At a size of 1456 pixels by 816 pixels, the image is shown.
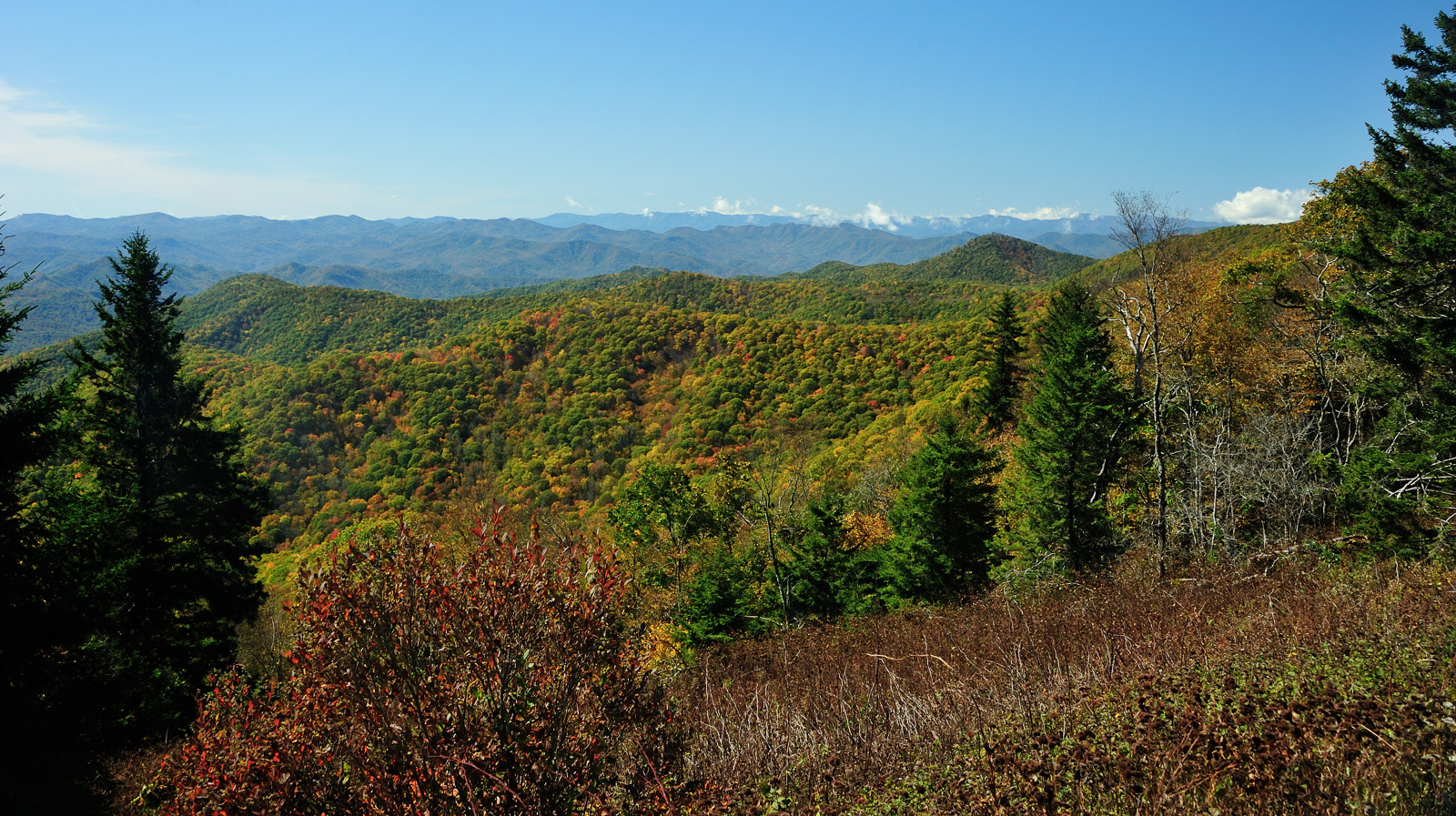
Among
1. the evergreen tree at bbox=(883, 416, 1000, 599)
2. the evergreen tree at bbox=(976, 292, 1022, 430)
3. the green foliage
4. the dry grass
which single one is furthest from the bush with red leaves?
the evergreen tree at bbox=(976, 292, 1022, 430)

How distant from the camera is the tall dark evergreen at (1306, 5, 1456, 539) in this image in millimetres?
9492

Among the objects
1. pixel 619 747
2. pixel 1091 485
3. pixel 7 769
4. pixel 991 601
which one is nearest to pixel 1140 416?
pixel 1091 485

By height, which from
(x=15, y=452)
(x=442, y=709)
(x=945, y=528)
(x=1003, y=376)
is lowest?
(x=945, y=528)

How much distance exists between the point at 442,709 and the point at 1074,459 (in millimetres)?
14150

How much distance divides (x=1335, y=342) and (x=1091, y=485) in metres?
4.91

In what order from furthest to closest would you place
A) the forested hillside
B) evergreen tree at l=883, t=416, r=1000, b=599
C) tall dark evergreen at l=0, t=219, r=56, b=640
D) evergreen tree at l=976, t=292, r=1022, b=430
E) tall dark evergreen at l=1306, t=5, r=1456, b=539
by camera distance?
evergreen tree at l=976, t=292, r=1022, b=430, evergreen tree at l=883, t=416, r=1000, b=599, tall dark evergreen at l=1306, t=5, r=1456, b=539, tall dark evergreen at l=0, t=219, r=56, b=640, the forested hillside

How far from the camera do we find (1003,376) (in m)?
30.3

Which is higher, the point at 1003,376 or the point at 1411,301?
the point at 1411,301

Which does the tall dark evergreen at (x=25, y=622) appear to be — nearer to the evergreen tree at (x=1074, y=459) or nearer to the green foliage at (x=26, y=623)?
the green foliage at (x=26, y=623)

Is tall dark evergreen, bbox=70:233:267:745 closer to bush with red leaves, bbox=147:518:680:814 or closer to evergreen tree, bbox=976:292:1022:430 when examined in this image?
bush with red leaves, bbox=147:518:680:814

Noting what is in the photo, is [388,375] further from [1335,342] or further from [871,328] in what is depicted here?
[1335,342]

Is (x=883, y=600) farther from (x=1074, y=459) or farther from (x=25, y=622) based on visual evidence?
(x=25, y=622)

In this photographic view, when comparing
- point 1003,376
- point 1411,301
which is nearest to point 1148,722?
point 1411,301

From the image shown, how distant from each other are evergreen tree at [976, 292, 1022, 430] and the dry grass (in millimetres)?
24347
